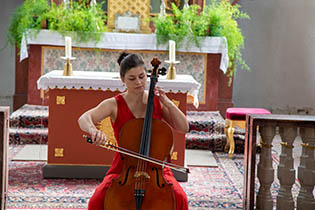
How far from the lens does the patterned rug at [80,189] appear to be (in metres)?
3.92

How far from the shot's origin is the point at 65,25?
22.2 feet

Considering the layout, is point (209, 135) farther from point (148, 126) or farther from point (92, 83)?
point (148, 126)

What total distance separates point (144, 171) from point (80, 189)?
186 cm

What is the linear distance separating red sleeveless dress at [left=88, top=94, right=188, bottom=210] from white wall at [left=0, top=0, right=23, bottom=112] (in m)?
6.14

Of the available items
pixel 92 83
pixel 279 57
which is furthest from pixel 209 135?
pixel 279 57

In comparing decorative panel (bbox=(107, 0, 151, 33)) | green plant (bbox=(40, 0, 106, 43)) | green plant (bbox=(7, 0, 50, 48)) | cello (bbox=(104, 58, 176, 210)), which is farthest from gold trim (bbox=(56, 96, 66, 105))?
decorative panel (bbox=(107, 0, 151, 33))

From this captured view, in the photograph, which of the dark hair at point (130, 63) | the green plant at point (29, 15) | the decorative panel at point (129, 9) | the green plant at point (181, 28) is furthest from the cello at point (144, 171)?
the decorative panel at point (129, 9)

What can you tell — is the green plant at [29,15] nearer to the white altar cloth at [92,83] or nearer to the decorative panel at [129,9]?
the decorative panel at [129,9]

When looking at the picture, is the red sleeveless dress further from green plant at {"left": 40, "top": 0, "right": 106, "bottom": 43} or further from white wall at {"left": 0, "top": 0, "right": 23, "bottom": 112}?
white wall at {"left": 0, "top": 0, "right": 23, "bottom": 112}

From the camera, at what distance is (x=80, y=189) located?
4.30m

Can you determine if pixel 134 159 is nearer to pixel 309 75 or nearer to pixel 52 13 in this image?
pixel 52 13

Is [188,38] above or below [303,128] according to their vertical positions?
above

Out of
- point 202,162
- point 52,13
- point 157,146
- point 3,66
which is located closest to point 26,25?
point 52,13

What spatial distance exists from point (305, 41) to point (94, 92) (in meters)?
4.82
